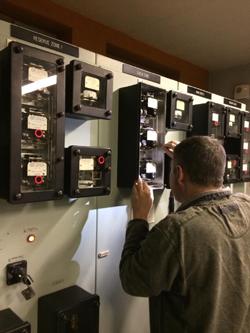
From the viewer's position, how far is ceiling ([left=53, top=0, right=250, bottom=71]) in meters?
2.62

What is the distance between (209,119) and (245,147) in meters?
0.59

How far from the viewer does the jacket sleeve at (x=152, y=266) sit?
1.04 meters

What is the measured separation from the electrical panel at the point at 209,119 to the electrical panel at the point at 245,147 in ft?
1.00

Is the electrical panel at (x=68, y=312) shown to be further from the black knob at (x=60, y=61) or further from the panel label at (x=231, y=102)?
the panel label at (x=231, y=102)

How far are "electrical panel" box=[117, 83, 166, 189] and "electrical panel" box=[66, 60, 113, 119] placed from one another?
0.19 meters

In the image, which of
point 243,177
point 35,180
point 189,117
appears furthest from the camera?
point 243,177

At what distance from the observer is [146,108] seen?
1638 mm

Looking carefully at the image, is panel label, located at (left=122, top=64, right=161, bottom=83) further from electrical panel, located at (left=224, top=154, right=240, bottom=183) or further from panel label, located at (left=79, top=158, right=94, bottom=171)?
electrical panel, located at (left=224, top=154, right=240, bottom=183)

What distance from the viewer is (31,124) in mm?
1188

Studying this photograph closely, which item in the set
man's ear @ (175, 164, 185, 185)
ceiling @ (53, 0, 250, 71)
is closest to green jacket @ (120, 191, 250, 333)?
man's ear @ (175, 164, 185, 185)

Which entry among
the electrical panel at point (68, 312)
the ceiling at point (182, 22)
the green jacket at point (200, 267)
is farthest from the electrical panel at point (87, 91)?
the ceiling at point (182, 22)

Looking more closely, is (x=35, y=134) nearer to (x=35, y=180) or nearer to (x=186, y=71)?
(x=35, y=180)

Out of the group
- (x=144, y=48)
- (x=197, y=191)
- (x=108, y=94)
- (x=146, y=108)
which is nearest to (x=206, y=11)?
(x=144, y=48)

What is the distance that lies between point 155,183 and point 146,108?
16.7 inches
